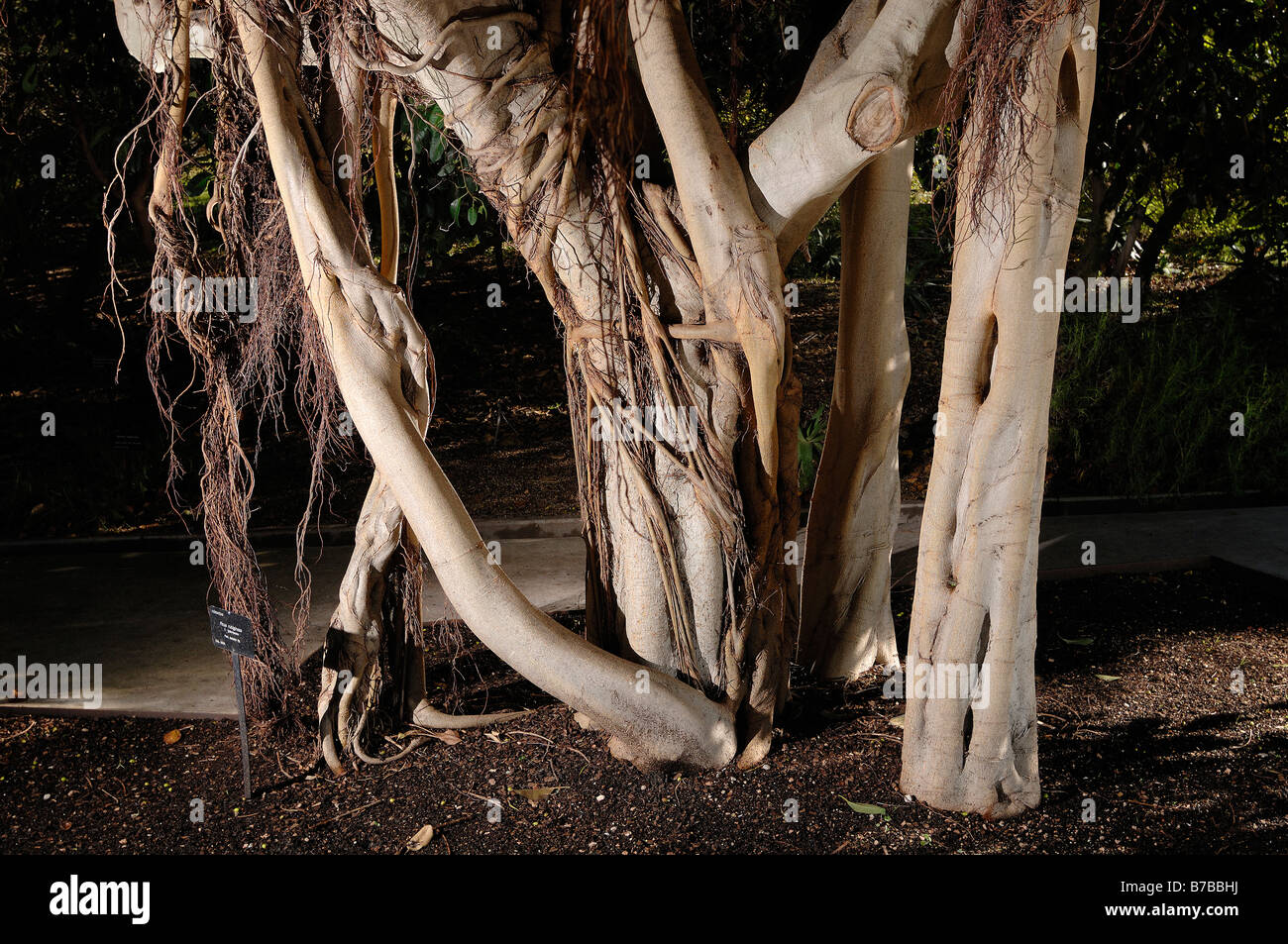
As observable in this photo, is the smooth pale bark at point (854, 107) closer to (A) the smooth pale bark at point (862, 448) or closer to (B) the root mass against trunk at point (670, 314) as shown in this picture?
(B) the root mass against trunk at point (670, 314)

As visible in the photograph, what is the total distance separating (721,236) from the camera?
3445 mm

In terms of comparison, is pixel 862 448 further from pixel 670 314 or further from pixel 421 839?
pixel 421 839

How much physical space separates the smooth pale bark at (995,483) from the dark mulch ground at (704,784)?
0.69 feet

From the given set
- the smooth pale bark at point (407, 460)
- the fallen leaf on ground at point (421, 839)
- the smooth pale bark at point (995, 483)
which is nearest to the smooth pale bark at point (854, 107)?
the smooth pale bark at point (995, 483)

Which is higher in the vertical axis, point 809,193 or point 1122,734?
point 809,193

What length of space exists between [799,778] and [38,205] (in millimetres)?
10548

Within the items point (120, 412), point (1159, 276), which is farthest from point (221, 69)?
point (1159, 276)

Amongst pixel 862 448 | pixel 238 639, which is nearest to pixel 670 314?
pixel 862 448

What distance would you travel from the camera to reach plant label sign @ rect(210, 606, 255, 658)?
3828mm

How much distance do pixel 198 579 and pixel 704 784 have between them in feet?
12.8

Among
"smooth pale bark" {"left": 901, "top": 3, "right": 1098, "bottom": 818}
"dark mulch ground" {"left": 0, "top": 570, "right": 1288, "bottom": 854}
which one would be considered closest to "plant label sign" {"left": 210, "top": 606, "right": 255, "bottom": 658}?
"dark mulch ground" {"left": 0, "top": 570, "right": 1288, "bottom": 854}

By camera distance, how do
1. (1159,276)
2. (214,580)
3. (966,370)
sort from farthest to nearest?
(1159,276) → (214,580) → (966,370)

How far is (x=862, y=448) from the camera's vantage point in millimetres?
4441

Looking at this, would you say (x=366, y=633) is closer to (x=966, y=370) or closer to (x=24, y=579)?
(x=966, y=370)
